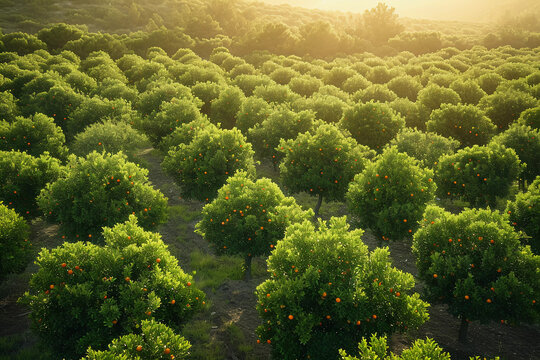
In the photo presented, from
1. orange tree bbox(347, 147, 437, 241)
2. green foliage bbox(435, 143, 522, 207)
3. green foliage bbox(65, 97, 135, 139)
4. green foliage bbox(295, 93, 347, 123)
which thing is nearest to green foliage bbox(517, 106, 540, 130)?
green foliage bbox(435, 143, 522, 207)

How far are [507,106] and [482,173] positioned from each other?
20.5m

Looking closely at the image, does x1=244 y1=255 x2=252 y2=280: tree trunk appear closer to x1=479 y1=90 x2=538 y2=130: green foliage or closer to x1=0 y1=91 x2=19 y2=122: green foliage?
x1=0 y1=91 x2=19 y2=122: green foliage

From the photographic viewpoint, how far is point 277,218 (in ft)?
53.2

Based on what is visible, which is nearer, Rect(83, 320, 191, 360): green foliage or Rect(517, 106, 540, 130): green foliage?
Rect(83, 320, 191, 360): green foliage

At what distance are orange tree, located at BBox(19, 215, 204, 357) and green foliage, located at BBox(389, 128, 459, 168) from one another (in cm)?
2170

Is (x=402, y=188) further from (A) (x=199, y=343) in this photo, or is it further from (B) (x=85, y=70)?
(B) (x=85, y=70)

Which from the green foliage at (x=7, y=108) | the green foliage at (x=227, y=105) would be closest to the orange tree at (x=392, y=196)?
the green foliage at (x=227, y=105)

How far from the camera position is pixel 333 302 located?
11203 millimetres

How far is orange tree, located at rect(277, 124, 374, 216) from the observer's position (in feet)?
73.4

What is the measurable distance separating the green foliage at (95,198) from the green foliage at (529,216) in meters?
20.2

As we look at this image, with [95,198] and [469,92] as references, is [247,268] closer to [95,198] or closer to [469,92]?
[95,198]

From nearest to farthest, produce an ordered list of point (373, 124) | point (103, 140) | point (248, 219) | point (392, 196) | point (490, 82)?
point (248, 219) → point (392, 196) → point (103, 140) → point (373, 124) → point (490, 82)

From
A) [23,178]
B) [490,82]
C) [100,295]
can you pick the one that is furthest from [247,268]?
[490,82]

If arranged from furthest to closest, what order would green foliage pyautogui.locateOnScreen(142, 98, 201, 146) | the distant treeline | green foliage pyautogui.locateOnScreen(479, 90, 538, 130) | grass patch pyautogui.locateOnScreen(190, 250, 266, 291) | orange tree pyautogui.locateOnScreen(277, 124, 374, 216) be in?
the distant treeline, green foliage pyautogui.locateOnScreen(479, 90, 538, 130), green foliage pyautogui.locateOnScreen(142, 98, 201, 146), orange tree pyautogui.locateOnScreen(277, 124, 374, 216), grass patch pyautogui.locateOnScreen(190, 250, 266, 291)
